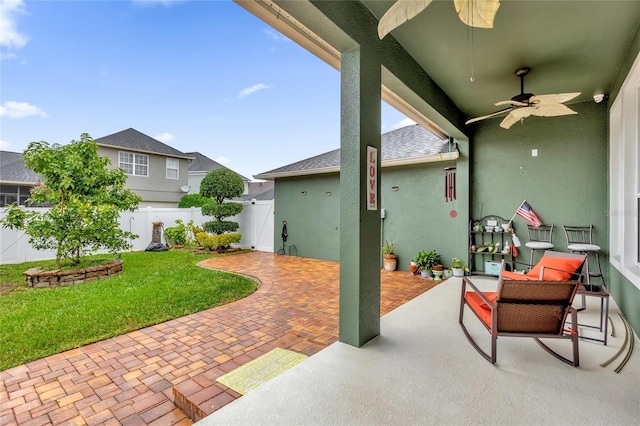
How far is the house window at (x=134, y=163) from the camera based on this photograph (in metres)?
14.5

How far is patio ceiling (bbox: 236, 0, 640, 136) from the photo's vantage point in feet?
9.29

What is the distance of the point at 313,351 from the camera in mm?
2986

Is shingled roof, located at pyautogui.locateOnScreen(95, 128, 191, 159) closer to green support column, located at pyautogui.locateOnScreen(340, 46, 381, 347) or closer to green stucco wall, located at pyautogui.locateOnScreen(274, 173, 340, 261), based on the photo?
green stucco wall, located at pyautogui.locateOnScreen(274, 173, 340, 261)

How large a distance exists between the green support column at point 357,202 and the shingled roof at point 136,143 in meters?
14.7

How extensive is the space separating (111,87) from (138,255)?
6022mm

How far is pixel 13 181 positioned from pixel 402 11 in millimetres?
17755

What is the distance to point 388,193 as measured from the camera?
780cm

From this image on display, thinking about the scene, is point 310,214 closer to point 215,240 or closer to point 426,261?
point 215,240

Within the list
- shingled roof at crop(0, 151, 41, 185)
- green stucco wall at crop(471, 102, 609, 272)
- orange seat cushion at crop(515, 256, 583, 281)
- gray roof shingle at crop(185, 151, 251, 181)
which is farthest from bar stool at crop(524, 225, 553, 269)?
gray roof shingle at crop(185, 151, 251, 181)

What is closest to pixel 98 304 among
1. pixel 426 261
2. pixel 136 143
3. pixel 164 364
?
pixel 164 364

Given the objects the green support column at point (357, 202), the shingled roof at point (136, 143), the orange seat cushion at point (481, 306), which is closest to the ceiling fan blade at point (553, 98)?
the green support column at point (357, 202)

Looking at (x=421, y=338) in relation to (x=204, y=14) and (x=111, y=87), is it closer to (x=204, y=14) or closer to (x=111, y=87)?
(x=204, y=14)

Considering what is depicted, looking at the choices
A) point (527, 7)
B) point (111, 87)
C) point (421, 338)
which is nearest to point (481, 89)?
point (527, 7)

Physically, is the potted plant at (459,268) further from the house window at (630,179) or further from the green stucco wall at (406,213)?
the house window at (630,179)
